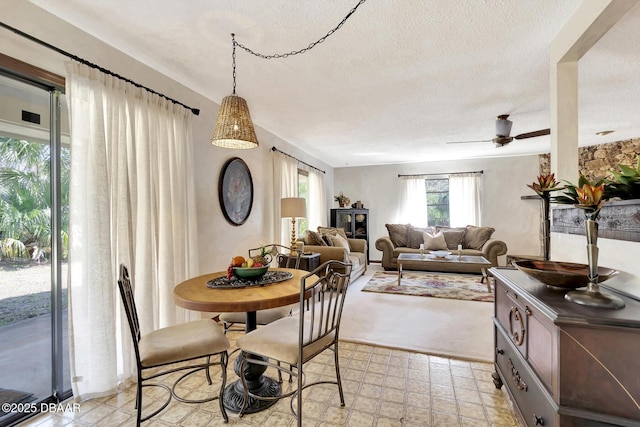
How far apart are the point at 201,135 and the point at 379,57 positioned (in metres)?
1.87

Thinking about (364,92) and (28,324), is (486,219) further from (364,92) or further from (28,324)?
(28,324)

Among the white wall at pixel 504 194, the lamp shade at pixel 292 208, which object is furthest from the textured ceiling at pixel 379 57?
the white wall at pixel 504 194

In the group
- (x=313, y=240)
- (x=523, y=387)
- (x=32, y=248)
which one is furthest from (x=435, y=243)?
(x=32, y=248)

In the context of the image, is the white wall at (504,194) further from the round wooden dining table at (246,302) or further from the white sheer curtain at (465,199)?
the round wooden dining table at (246,302)

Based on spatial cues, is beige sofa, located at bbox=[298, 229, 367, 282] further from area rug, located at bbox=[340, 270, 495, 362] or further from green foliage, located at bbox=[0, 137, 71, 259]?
green foliage, located at bbox=[0, 137, 71, 259]

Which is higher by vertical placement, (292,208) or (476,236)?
(292,208)

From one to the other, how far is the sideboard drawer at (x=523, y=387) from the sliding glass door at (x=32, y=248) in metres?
2.67

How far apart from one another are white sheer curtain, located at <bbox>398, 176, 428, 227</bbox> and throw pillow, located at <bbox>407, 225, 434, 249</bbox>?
0.43 meters

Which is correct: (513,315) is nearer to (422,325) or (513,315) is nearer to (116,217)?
(422,325)

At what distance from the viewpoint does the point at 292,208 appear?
4.01 meters

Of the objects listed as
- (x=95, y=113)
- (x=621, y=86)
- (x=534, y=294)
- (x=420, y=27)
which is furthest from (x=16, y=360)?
(x=621, y=86)

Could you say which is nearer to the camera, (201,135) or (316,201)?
(201,135)

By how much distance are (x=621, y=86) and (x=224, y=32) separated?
12.3ft

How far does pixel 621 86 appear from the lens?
2779mm
